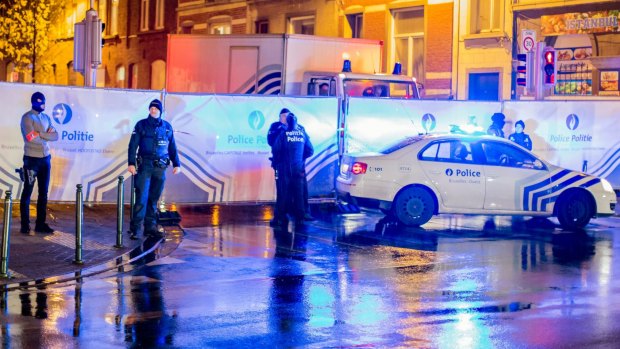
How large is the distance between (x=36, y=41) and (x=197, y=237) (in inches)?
1107

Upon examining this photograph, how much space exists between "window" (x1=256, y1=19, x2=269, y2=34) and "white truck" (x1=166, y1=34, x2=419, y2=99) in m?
12.4

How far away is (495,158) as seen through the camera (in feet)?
52.0

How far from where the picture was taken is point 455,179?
1564 cm

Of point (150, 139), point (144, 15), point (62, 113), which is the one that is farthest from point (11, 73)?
point (150, 139)

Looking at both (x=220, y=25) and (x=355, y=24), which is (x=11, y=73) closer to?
(x=220, y=25)

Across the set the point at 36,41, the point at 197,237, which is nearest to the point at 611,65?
the point at 197,237

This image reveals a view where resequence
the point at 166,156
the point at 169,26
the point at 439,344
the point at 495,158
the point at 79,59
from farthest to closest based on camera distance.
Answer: the point at 169,26 < the point at 79,59 < the point at 495,158 < the point at 166,156 < the point at 439,344

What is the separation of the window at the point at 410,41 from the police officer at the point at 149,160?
55.0 feet

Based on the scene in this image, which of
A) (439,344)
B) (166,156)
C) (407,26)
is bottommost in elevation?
(439,344)

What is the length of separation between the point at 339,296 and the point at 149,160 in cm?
454

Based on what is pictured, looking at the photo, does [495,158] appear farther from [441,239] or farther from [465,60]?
→ [465,60]

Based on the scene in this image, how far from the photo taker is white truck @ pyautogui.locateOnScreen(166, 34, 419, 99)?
21.2m

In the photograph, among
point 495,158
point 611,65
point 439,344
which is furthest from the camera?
point 611,65

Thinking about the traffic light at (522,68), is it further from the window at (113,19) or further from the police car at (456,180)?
the window at (113,19)
